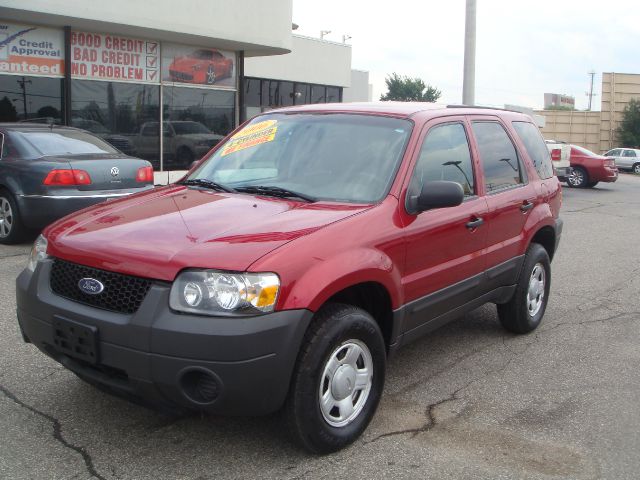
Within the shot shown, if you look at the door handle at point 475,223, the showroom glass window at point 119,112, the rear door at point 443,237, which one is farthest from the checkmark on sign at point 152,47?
the door handle at point 475,223

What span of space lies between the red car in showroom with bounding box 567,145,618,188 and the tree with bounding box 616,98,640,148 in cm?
2209

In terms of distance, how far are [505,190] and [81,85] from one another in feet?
38.9

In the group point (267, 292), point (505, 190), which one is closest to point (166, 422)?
point (267, 292)

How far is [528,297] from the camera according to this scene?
19.0 ft

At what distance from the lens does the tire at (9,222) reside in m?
8.62

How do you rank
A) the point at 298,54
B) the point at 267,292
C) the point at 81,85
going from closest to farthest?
the point at 267,292, the point at 81,85, the point at 298,54

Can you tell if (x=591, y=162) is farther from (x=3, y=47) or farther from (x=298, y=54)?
(x=3, y=47)

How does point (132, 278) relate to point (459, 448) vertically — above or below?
above

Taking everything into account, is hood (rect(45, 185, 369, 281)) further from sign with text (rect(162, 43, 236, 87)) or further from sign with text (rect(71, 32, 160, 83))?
sign with text (rect(162, 43, 236, 87))

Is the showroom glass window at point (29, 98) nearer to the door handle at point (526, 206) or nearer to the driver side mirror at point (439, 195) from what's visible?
the door handle at point (526, 206)

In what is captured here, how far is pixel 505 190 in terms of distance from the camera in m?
5.33

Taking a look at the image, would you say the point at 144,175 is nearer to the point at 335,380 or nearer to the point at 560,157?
the point at 335,380

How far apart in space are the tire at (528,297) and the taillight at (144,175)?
17.0ft

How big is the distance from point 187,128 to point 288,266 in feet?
47.9
